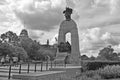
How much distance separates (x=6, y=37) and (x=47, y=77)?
43.1 m

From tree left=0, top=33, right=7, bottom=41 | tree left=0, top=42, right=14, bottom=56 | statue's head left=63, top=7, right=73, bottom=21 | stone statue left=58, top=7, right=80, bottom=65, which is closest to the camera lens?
stone statue left=58, top=7, right=80, bottom=65

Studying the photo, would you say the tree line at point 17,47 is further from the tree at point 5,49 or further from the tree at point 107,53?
the tree at point 107,53

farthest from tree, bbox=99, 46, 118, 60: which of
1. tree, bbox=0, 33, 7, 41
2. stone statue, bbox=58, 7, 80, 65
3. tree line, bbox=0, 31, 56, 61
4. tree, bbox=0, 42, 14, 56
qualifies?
tree, bbox=0, 33, 7, 41

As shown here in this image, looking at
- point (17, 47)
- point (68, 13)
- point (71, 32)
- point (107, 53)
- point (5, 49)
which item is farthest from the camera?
point (107, 53)

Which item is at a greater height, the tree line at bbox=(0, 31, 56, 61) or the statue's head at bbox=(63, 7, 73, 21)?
the statue's head at bbox=(63, 7, 73, 21)

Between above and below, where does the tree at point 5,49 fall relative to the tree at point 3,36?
below

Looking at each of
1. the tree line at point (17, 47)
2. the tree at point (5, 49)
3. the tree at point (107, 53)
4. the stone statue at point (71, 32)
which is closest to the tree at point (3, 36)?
the tree line at point (17, 47)

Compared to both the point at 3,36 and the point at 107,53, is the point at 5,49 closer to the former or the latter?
the point at 3,36

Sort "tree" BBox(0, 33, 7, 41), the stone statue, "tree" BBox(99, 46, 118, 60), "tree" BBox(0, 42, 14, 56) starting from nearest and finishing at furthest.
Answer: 1. the stone statue
2. "tree" BBox(0, 42, 14, 56)
3. "tree" BBox(0, 33, 7, 41)
4. "tree" BBox(99, 46, 118, 60)

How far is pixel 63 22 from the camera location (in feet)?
101

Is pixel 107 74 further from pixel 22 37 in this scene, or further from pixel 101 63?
pixel 22 37

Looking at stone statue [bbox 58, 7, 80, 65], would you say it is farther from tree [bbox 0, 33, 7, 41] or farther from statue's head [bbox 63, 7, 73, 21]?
tree [bbox 0, 33, 7, 41]

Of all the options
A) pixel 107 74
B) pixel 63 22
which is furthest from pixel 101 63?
pixel 63 22

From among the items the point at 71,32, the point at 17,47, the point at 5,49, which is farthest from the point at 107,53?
the point at 5,49
